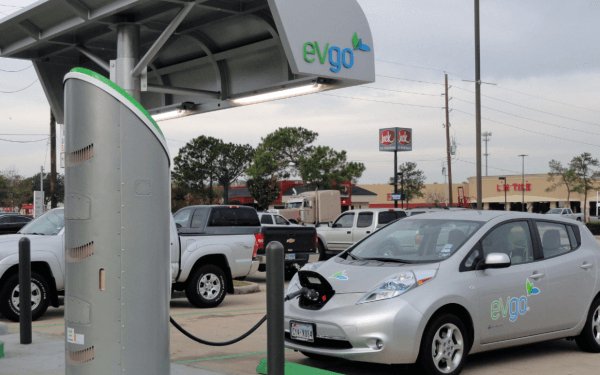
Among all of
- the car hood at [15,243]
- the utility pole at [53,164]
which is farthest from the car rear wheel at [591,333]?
the utility pole at [53,164]

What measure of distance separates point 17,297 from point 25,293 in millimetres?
2786

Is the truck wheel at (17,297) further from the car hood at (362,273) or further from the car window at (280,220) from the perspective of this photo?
the car window at (280,220)

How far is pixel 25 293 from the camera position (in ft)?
29.7

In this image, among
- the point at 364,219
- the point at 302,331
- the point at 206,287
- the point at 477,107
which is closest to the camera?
the point at 302,331

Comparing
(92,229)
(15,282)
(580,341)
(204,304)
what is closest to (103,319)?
(92,229)

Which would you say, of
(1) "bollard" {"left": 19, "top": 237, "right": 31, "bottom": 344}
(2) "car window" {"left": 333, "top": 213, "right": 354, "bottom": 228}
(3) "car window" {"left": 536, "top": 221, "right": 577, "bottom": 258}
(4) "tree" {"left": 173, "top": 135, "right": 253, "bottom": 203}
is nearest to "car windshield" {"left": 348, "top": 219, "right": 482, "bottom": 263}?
(3) "car window" {"left": 536, "top": 221, "right": 577, "bottom": 258}

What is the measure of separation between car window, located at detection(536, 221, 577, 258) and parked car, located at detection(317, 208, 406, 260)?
608 inches

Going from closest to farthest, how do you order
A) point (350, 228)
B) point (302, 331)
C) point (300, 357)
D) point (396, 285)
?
1. point (396, 285)
2. point (302, 331)
3. point (300, 357)
4. point (350, 228)

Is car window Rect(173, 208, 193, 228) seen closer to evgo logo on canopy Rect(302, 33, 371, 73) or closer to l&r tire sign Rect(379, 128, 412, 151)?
evgo logo on canopy Rect(302, 33, 371, 73)

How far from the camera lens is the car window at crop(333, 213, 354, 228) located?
25.3 meters

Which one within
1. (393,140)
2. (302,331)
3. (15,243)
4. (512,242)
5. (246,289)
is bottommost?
(246,289)

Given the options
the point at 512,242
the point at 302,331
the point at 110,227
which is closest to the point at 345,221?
the point at 512,242

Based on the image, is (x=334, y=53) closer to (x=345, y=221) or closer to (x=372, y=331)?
(x=372, y=331)

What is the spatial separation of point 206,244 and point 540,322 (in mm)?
6794
